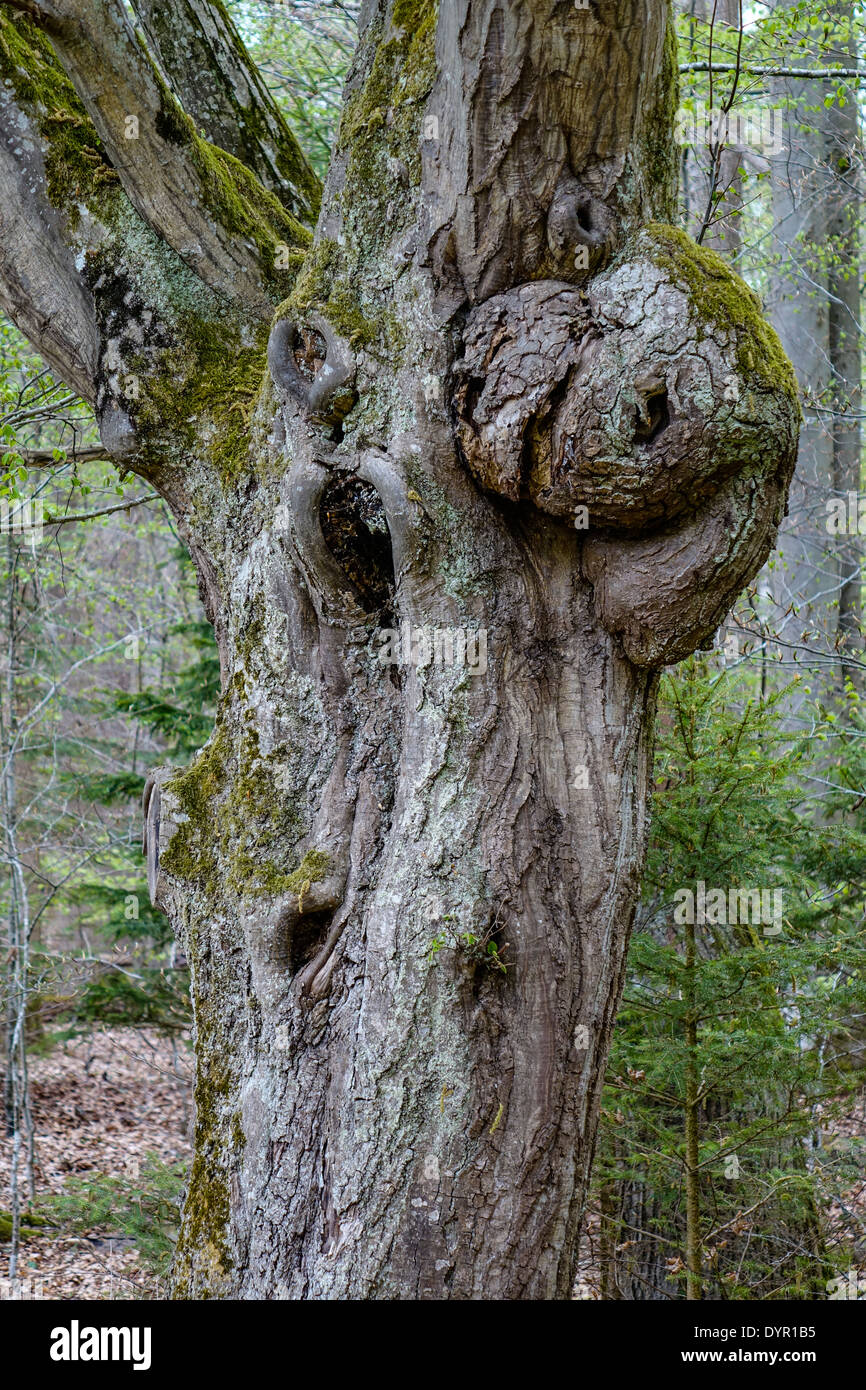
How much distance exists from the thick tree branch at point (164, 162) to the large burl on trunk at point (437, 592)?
0.01 m

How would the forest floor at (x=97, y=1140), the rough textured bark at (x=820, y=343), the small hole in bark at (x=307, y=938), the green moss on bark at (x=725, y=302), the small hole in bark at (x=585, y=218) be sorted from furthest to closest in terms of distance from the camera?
the rough textured bark at (x=820, y=343)
the forest floor at (x=97, y=1140)
the small hole in bark at (x=307, y=938)
the small hole in bark at (x=585, y=218)
the green moss on bark at (x=725, y=302)

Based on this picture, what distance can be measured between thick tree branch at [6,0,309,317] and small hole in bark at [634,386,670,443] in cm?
143

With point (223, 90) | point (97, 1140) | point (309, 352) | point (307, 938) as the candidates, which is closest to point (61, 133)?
point (223, 90)

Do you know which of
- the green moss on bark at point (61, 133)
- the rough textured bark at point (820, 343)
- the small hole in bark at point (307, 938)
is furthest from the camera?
the rough textured bark at point (820, 343)

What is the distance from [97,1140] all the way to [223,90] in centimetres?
865

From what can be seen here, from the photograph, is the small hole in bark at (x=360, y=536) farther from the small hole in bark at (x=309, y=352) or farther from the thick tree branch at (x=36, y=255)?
the thick tree branch at (x=36, y=255)

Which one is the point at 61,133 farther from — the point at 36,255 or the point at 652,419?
the point at 652,419

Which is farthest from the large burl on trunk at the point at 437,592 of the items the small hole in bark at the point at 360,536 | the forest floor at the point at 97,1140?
the forest floor at the point at 97,1140

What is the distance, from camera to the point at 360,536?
272 cm

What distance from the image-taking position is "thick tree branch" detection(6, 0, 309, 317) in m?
2.74

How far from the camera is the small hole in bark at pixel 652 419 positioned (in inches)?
91.1

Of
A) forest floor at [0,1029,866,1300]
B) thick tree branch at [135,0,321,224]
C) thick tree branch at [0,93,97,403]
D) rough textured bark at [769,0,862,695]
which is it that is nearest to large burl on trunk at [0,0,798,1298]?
thick tree branch at [0,93,97,403]
